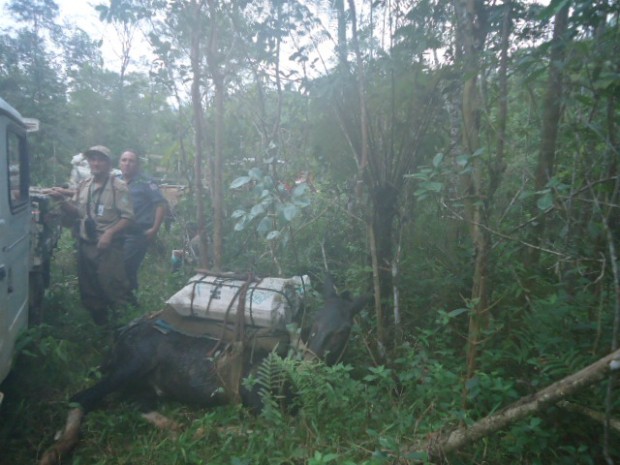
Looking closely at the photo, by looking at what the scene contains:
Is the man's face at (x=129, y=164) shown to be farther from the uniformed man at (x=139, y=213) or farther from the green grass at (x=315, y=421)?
the green grass at (x=315, y=421)

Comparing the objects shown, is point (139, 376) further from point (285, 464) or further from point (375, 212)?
point (375, 212)

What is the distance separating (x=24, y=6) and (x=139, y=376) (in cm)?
941

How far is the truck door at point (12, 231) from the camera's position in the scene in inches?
123

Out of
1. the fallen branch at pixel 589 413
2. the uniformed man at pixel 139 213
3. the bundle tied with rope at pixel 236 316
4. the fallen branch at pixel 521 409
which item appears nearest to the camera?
the fallen branch at pixel 521 409

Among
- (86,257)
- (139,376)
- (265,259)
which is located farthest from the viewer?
(265,259)

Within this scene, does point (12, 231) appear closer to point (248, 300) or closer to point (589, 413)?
point (248, 300)

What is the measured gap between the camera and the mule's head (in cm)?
353

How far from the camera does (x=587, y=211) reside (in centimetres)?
350

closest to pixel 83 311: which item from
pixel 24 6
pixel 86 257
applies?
pixel 86 257

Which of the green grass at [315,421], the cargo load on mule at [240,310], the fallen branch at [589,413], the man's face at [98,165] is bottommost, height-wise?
the green grass at [315,421]

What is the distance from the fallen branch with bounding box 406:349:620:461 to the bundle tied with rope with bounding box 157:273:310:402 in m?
1.30

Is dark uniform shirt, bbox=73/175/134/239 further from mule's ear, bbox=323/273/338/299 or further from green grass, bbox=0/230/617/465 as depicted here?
mule's ear, bbox=323/273/338/299

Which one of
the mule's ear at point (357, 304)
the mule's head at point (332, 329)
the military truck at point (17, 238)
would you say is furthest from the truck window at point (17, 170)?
the mule's ear at point (357, 304)

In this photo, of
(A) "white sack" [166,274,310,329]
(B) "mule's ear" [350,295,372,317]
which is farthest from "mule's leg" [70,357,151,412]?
(B) "mule's ear" [350,295,372,317]
